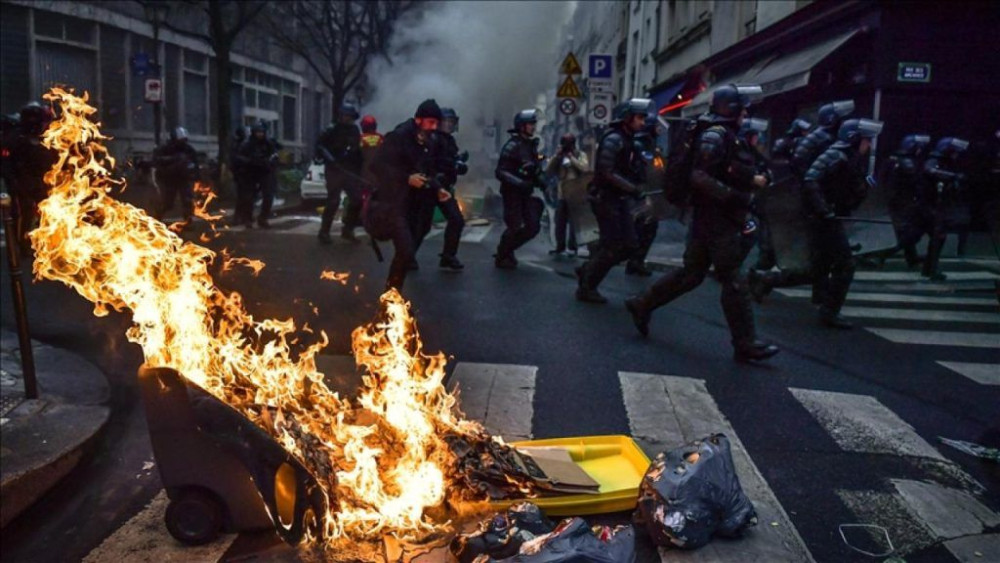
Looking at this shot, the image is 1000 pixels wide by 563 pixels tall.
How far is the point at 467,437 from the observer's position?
3840mm

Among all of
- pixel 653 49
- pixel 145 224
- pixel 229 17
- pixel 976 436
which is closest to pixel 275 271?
pixel 145 224

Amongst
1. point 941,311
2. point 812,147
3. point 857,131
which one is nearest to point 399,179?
point 857,131

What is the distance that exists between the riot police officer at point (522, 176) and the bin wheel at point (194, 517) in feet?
24.2

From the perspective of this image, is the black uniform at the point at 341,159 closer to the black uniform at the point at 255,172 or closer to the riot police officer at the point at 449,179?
the black uniform at the point at 255,172

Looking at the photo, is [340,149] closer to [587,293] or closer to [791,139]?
[587,293]

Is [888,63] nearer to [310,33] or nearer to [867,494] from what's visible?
[867,494]

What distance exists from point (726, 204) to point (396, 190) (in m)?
2.75

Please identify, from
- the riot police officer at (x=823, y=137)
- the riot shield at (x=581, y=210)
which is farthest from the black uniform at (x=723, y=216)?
the riot shield at (x=581, y=210)

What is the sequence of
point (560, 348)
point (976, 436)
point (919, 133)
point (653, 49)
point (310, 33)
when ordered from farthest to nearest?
point (310, 33) → point (653, 49) → point (919, 133) → point (560, 348) → point (976, 436)

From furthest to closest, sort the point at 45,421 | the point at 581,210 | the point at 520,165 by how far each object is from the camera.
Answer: the point at 581,210
the point at 520,165
the point at 45,421

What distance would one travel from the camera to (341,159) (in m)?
12.7

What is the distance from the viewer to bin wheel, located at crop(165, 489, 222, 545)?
3338mm

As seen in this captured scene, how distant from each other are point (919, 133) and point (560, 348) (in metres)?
7.32

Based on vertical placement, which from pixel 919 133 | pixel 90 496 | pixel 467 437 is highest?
pixel 919 133
